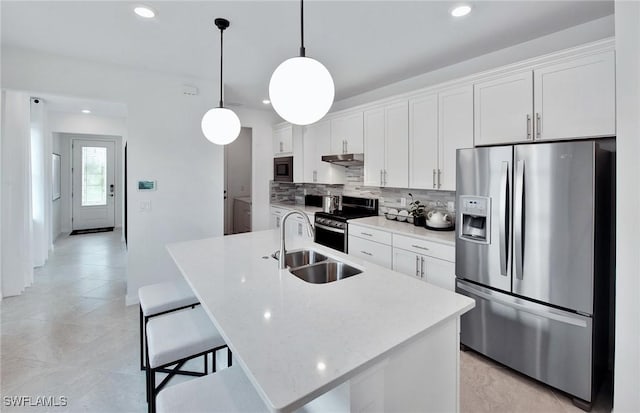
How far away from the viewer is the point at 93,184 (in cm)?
746

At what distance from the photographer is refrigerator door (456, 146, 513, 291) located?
84.0 inches

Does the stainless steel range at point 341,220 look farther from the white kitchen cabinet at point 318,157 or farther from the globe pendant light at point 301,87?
the globe pendant light at point 301,87

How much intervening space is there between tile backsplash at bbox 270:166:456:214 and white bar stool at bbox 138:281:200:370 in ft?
8.62

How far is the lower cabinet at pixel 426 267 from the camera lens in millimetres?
2580

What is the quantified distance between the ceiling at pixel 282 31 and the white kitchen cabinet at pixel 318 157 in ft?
3.84

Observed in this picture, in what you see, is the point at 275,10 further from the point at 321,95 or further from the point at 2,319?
the point at 2,319

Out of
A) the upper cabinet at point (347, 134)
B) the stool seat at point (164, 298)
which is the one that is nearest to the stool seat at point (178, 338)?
the stool seat at point (164, 298)

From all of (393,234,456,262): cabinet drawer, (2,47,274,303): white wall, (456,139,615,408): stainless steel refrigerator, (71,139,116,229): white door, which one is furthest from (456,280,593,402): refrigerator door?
(71,139,116,229): white door

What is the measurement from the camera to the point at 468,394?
201cm

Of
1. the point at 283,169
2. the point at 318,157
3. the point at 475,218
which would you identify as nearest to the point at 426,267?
the point at 475,218

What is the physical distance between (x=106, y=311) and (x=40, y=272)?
7.08 feet

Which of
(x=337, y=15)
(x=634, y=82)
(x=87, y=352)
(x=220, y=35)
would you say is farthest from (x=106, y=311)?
(x=634, y=82)

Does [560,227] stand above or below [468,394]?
above

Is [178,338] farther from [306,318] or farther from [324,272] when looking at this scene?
[324,272]
